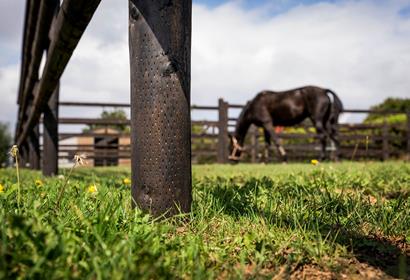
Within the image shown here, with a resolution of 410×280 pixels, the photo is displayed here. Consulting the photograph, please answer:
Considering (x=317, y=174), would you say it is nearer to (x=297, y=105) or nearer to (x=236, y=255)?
(x=236, y=255)

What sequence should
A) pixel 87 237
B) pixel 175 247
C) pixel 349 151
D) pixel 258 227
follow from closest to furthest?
pixel 87 237 < pixel 175 247 < pixel 258 227 < pixel 349 151

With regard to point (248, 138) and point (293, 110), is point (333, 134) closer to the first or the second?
point (293, 110)

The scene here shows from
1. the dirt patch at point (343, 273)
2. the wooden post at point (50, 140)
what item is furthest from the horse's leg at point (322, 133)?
the dirt patch at point (343, 273)

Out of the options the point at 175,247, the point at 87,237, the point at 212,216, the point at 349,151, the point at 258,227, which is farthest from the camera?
the point at 349,151

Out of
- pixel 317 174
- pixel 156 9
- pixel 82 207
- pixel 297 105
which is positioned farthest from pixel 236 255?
pixel 297 105

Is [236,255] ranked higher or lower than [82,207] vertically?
lower

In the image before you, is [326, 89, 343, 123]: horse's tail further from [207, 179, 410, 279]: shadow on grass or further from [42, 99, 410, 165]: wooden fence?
[207, 179, 410, 279]: shadow on grass

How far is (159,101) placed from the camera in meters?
1.73

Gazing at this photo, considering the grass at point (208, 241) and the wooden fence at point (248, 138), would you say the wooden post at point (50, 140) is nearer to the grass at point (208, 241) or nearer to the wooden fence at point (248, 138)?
the grass at point (208, 241)

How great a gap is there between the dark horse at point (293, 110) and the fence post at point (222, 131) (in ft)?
3.07

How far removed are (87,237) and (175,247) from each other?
0.95 ft

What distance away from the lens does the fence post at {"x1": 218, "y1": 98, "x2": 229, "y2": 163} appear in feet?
41.2

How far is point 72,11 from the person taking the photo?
85.7 inches

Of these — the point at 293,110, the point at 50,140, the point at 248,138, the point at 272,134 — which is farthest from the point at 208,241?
the point at 248,138
